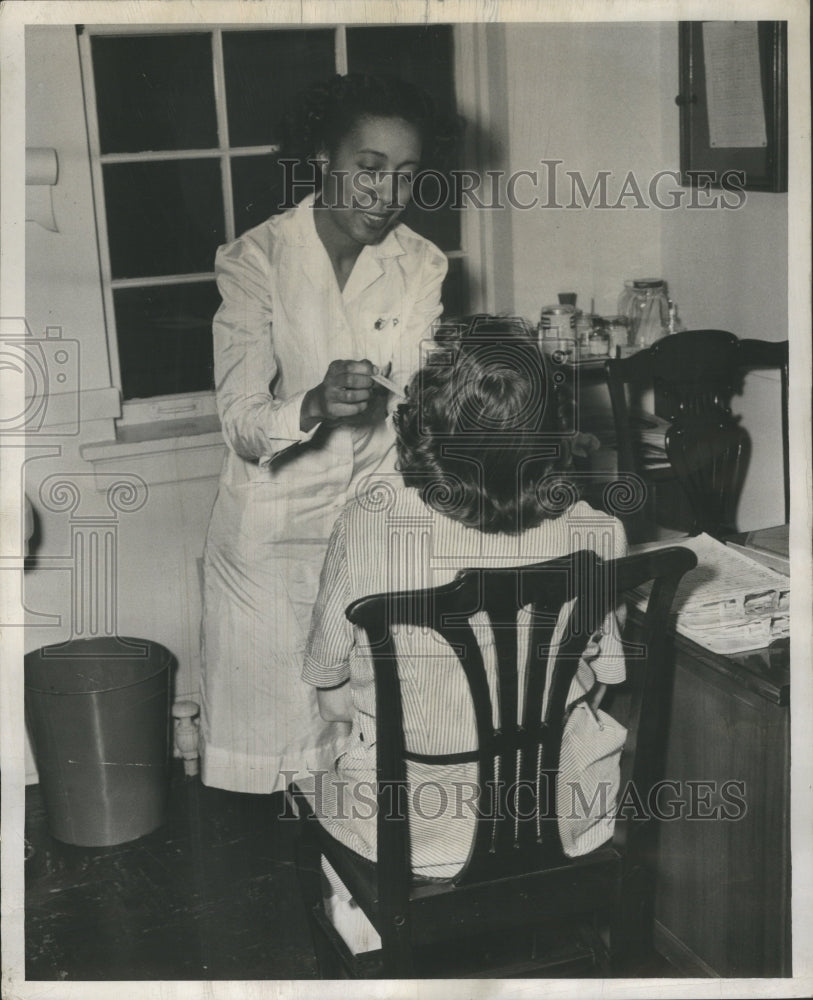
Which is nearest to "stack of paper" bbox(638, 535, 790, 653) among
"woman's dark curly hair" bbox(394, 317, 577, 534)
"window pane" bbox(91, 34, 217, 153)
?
"woman's dark curly hair" bbox(394, 317, 577, 534)

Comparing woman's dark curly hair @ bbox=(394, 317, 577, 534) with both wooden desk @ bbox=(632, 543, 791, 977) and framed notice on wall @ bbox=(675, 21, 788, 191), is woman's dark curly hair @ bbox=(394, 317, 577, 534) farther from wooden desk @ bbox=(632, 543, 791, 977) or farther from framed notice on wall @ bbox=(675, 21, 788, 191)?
framed notice on wall @ bbox=(675, 21, 788, 191)

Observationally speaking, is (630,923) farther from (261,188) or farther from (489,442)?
(261,188)

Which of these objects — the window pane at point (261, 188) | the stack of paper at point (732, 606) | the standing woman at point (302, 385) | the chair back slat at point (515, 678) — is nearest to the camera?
the chair back slat at point (515, 678)

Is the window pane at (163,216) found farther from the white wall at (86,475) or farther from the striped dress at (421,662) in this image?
the striped dress at (421,662)

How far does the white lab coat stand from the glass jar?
62cm

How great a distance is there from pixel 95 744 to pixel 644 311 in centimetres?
171

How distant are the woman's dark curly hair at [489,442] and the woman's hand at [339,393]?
0.61 meters

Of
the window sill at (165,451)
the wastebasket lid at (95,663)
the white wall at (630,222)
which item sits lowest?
the wastebasket lid at (95,663)

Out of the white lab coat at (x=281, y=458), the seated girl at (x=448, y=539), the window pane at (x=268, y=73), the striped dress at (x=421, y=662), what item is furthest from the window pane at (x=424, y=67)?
the striped dress at (x=421, y=662)

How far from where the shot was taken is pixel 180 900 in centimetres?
211

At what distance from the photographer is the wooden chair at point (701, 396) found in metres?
2.25

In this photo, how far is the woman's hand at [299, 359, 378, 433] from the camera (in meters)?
2.11

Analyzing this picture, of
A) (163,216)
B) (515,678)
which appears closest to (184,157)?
(163,216)

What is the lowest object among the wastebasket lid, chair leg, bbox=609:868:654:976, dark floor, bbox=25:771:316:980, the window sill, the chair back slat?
dark floor, bbox=25:771:316:980
